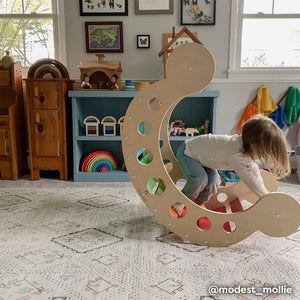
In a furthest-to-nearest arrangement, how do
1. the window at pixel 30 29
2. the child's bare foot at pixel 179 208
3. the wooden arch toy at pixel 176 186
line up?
1. the window at pixel 30 29
2. the child's bare foot at pixel 179 208
3. the wooden arch toy at pixel 176 186

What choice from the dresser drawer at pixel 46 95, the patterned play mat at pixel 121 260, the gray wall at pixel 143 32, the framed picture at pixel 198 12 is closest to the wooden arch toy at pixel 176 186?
the patterned play mat at pixel 121 260

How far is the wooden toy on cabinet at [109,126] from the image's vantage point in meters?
2.81

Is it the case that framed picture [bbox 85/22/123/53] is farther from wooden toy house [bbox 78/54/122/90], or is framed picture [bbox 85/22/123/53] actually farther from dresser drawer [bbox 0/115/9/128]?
dresser drawer [bbox 0/115/9/128]

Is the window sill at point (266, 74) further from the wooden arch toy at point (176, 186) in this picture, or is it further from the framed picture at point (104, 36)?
the wooden arch toy at point (176, 186)

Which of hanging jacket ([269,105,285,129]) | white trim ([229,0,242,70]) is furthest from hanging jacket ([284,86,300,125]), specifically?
white trim ([229,0,242,70])

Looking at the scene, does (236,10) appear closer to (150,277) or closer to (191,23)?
(191,23)

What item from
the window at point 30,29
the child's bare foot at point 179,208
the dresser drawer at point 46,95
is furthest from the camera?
the window at point 30,29

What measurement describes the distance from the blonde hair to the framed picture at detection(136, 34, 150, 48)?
1.73 metres

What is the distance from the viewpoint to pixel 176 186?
1.54 meters

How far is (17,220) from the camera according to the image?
1832 millimetres

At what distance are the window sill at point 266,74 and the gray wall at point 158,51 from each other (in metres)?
0.03

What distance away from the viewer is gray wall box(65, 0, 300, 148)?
9.62 ft

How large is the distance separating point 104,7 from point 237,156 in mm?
2045

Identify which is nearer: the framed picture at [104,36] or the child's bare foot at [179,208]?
the child's bare foot at [179,208]
